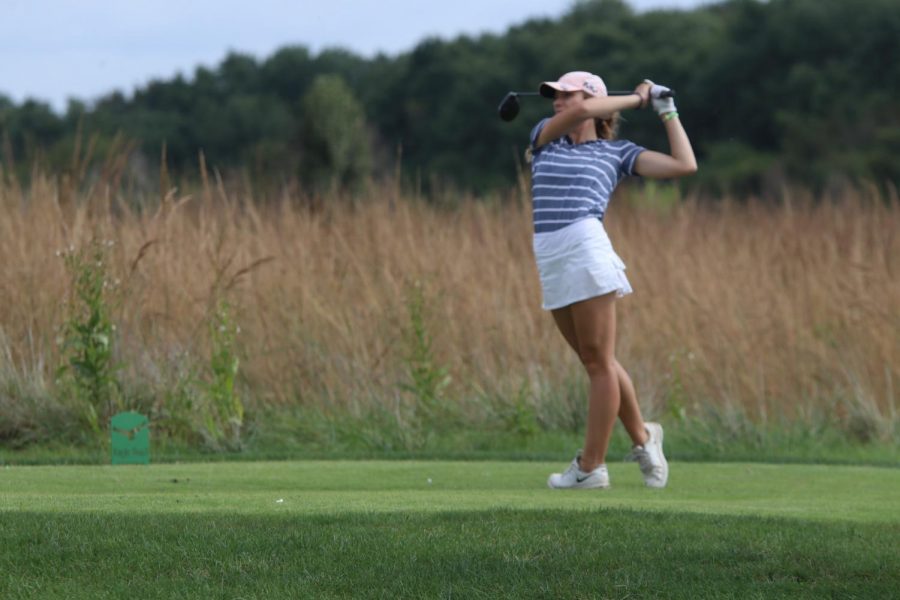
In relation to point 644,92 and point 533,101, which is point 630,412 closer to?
point 644,92

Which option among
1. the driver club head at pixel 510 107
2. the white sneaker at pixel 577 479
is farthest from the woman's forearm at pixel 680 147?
the white sneaker at pixel 577 479

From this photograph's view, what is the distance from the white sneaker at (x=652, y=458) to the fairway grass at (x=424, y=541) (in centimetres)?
17

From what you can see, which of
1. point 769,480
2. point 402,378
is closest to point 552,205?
point 769,480

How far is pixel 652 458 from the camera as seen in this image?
6.84 metres

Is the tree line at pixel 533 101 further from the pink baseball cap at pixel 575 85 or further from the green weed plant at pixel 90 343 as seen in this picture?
the pink baseball cap at pixel 575 85

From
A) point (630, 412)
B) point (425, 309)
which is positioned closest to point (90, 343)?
point (425, 309)

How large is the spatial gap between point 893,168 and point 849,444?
26196 millimetres

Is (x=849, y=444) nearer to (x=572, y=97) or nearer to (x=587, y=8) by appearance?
(x=572, y=97)

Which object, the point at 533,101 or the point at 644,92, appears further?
the point at 533,101

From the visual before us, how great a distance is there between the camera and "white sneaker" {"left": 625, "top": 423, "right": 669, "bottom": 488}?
684 centimetres

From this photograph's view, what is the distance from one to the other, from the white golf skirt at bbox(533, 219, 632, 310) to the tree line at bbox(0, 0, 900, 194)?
75.5 feet

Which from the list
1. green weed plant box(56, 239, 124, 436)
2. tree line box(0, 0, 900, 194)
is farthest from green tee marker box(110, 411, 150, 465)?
tree line box(0, 0, 900, 194)

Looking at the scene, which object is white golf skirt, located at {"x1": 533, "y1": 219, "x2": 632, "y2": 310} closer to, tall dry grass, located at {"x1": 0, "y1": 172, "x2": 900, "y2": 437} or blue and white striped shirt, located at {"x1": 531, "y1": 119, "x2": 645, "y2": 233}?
blue and white striped shirt, located at {"x1": 531, "y1": 119, "x2": 645, "y2": 233}

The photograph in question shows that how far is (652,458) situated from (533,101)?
1299 inches
